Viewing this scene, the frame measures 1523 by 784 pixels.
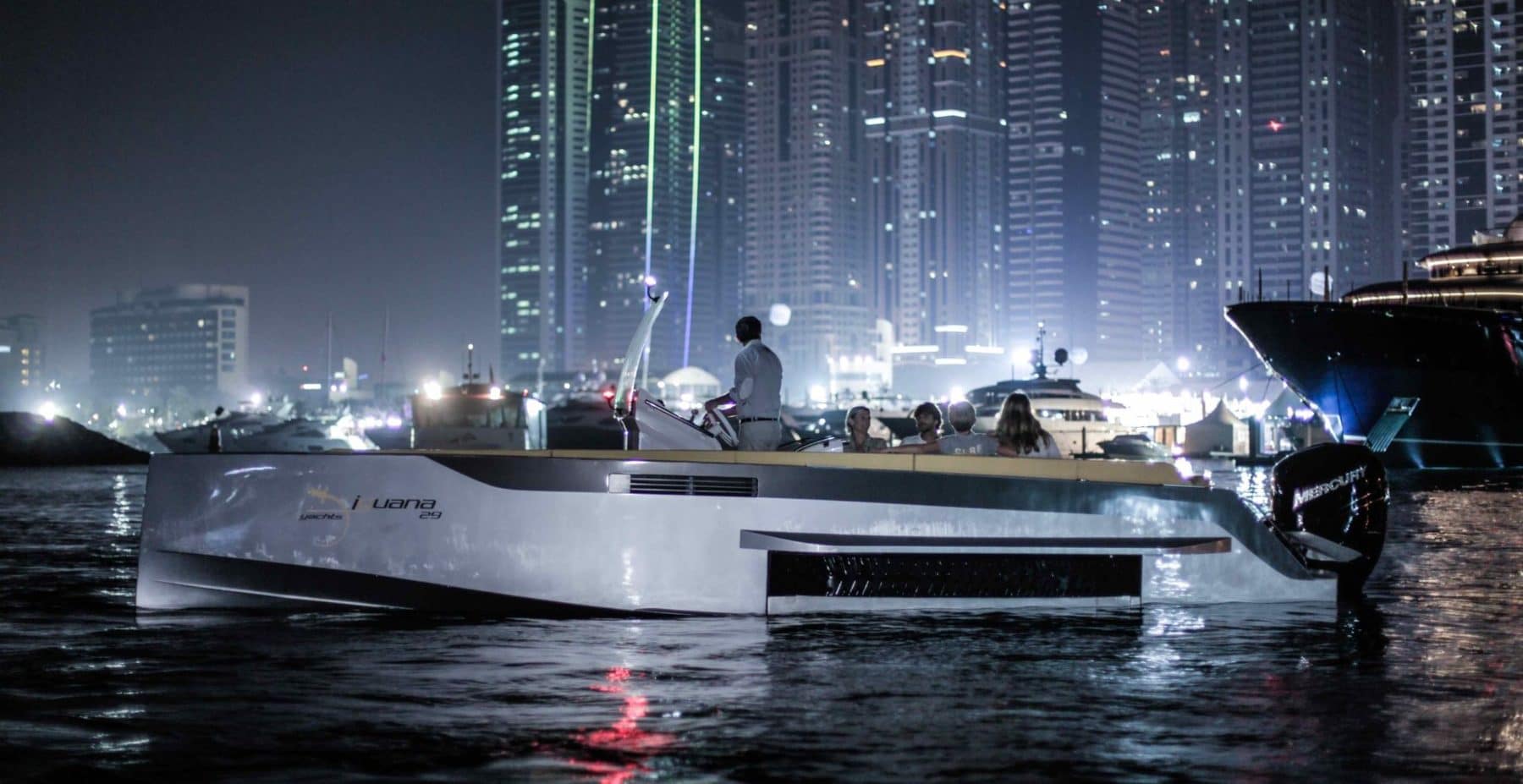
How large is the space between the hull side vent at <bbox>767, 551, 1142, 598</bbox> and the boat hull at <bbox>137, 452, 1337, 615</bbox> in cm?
1

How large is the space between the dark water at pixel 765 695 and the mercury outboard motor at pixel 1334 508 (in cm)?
42

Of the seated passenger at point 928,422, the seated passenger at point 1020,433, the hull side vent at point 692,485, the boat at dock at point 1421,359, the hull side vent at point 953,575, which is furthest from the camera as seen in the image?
the boat at dock at point 1421,359

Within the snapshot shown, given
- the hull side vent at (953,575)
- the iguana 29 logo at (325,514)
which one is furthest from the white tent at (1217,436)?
the iguana 29 logo at (325,514)

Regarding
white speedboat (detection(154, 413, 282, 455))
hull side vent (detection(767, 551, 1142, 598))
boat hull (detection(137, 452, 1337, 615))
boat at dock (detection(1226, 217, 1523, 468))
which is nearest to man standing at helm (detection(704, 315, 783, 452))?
boat hull (detection(137, 452, 1337, 615))

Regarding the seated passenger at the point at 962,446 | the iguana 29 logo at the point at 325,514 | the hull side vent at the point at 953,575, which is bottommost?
the hull side vent at the point at 953,575

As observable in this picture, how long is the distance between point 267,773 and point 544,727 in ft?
4.05

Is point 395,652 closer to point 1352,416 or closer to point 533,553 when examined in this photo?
point 533,553

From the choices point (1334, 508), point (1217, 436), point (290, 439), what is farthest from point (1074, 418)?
point (1334, 508)

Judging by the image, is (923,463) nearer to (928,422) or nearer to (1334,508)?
(928,422)

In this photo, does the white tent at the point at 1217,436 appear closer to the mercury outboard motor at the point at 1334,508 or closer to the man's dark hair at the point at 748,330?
the mercury outboard motor at the point at 1334,508

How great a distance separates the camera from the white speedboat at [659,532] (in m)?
9.55

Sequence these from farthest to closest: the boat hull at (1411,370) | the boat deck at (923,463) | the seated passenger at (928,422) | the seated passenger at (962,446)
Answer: the boat hull at (1411,370) < the seated passenger at (928,422) < the seated passenger at (962,446) < the boat deck at (923,463)

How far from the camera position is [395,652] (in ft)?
28.7

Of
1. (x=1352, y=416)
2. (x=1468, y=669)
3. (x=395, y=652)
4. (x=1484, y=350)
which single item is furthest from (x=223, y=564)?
(x=1352, y=416)
